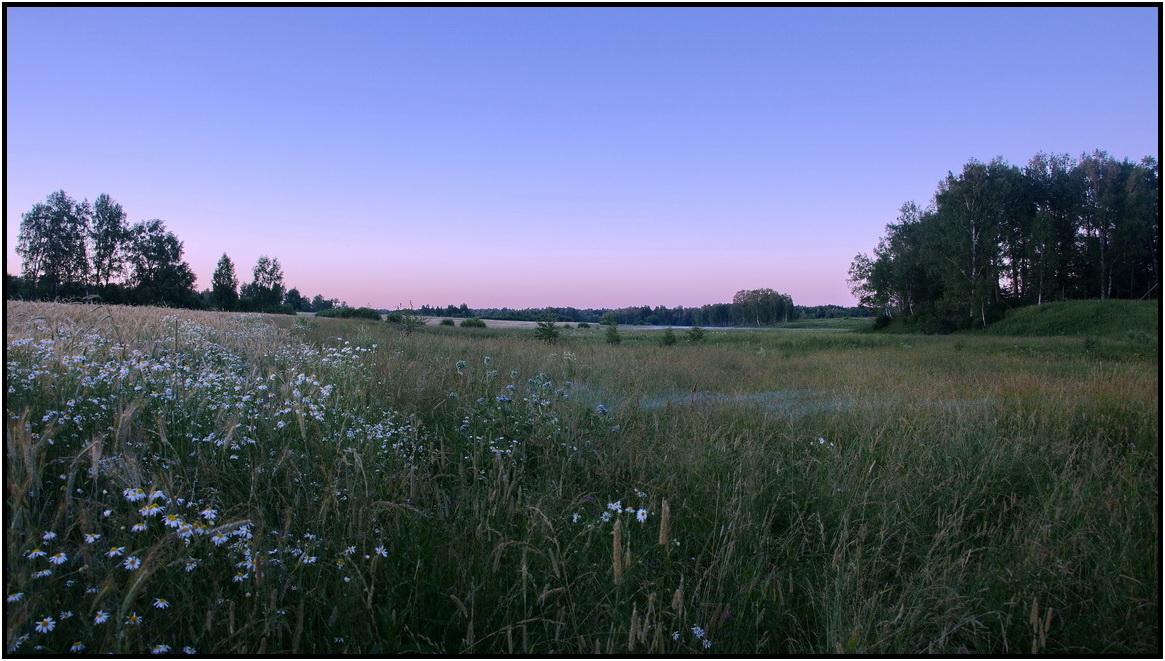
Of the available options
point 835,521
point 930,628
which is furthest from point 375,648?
point 835,521

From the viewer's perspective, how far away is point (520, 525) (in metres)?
2.90

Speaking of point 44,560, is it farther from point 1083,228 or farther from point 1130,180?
point 1083,228

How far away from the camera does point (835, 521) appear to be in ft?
11.2

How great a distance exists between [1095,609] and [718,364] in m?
11.3

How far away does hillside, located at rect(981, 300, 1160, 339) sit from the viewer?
2078cm

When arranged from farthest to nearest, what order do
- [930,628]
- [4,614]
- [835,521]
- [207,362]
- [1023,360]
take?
[1023,360] < [207,362] < [835,521] < [930,628] < [4,614]

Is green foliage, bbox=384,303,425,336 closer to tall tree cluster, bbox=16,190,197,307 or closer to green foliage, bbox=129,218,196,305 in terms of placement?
tall tree cluster, bbox=16,190,197,307

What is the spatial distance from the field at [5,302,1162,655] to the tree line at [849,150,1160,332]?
36.1m

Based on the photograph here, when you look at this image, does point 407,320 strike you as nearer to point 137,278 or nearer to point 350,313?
point 350,313

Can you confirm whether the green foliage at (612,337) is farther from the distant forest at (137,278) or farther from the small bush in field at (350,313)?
the small bush in field at (350,313)

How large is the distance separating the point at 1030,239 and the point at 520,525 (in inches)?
1742

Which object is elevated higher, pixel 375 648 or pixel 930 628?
pixel 375 648

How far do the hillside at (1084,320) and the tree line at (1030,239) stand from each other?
3.48 meters

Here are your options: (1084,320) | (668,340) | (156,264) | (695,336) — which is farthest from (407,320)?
(1084,320)
